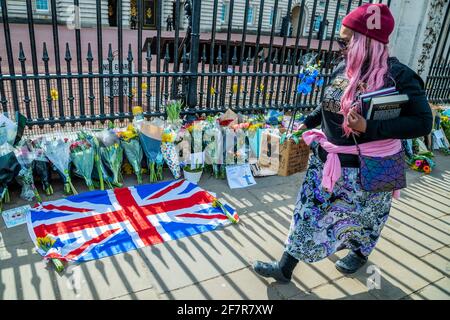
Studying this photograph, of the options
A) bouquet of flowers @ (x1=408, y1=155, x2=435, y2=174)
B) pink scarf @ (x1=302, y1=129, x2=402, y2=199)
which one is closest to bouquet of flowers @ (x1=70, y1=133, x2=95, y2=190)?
pink scarf @ (x1=302, y1=129, x2=402, y2=199)

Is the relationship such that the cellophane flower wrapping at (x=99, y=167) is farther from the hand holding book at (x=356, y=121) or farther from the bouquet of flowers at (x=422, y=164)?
the bouquet of flowers at (x=422, y=164)

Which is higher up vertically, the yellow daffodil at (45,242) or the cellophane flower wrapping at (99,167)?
the cellophane flower wrapping at (99,167)

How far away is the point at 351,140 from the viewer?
231 centimetres

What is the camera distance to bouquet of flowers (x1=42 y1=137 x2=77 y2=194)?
142 inches

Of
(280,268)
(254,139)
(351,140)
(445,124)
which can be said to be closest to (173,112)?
(254,139)

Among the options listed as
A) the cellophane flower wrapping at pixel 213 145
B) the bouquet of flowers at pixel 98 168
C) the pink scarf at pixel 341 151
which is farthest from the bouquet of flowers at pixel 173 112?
the pink scarf at pixel 341 151

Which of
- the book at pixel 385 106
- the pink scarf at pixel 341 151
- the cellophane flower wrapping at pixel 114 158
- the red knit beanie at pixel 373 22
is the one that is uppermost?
the red knit beanie at pixel 373 22

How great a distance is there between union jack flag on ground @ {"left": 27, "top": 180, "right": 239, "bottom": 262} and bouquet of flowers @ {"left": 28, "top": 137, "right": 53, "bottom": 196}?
242mm

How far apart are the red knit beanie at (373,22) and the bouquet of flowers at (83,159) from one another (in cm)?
284

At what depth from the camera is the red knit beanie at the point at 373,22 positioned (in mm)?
2062

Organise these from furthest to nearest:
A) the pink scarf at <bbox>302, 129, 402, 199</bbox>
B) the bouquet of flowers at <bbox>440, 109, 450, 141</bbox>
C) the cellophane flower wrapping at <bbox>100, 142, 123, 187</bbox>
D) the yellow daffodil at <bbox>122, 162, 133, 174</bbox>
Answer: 1. the bouquet of flowers at <bbox>440, 109, 450, 141</bbox>
2. the yellow daffodil at <bbox>122, 162, 133, 174</bbox>
3. the cellophane flower wrapping at <bbox>100, 142, 123, 187</bbox>
4. the pink scarf at <bbox>302, 129, 402, 199</bbox>

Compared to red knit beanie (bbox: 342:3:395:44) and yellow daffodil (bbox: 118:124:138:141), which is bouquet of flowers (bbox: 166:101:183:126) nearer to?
yellow daffodil (bbox: 118:124:138:141)

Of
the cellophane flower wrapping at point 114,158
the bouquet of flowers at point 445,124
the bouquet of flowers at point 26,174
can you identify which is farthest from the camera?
the bouquet of flowers at point 445,124
